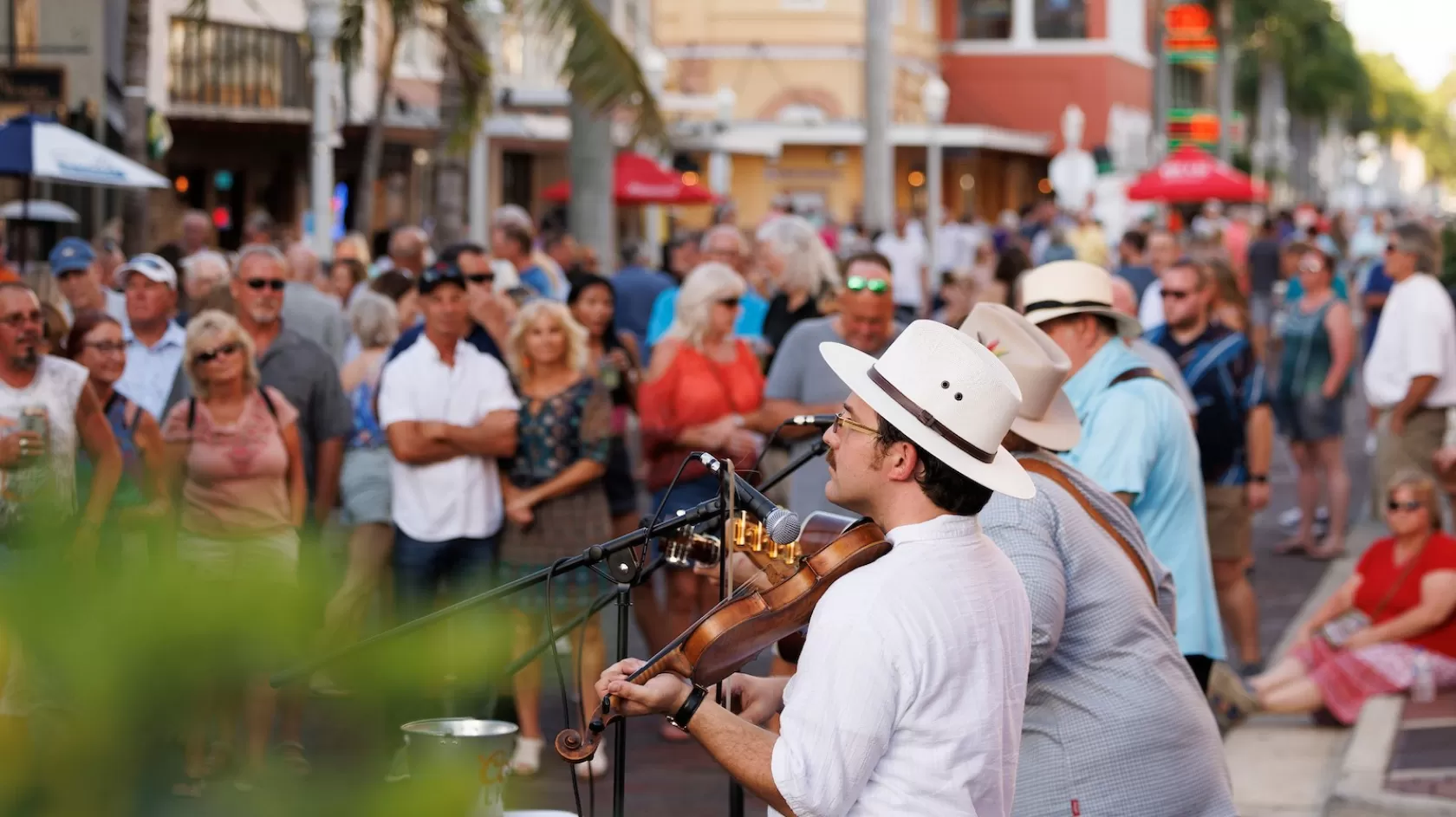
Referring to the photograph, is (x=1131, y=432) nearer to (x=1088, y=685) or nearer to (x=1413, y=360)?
(x=1088, y=685)

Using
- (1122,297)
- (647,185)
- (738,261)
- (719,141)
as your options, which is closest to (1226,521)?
(1122,297)

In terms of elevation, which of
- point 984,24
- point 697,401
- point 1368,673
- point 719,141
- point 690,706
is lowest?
point 1368,673

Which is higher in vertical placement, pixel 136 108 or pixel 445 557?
pixel 136 108

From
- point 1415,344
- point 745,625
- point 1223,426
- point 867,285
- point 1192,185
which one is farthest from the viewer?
point 1192,185

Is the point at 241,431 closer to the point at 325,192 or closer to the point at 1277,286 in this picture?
the point at 325,192

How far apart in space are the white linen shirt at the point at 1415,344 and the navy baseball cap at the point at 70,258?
7.00 m

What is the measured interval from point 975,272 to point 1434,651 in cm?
805

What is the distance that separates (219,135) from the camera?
29.6 m

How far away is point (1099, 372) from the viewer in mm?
5473

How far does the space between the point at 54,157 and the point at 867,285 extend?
241 inches

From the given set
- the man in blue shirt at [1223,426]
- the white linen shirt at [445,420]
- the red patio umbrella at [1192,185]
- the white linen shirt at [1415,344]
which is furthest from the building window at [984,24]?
the white linen shirt at [445,420]

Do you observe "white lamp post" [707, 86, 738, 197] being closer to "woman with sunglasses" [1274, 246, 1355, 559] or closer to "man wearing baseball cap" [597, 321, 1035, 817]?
"woman with sunglasses" [1274, 246, 1355, 559]

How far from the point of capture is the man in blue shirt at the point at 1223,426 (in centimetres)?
899

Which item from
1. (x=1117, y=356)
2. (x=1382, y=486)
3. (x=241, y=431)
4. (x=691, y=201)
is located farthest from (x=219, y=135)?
(x=1117, y=356)
